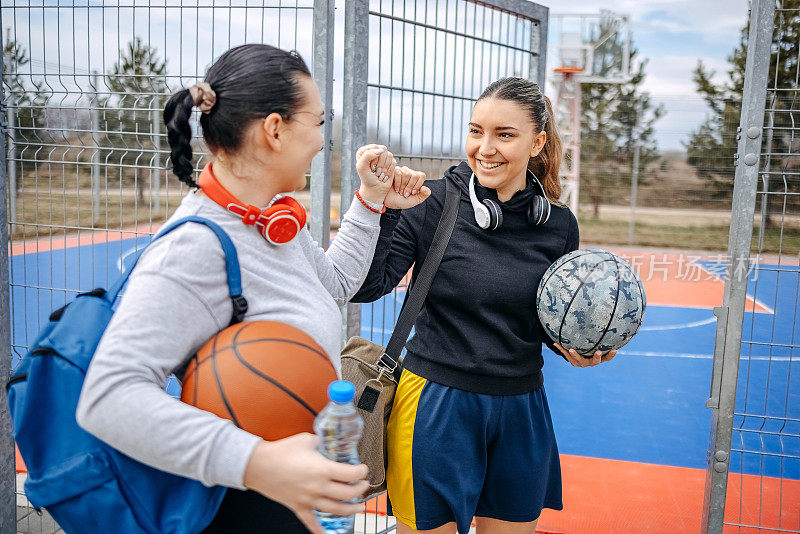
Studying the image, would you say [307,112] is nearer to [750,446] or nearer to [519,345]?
[519,345]

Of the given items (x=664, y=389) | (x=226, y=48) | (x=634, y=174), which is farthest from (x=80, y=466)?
(x=634, y=174)

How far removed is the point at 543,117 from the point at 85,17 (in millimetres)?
1787

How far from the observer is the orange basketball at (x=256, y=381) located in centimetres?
113

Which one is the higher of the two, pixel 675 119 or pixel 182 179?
pixel 675 119

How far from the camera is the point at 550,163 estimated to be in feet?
7.07

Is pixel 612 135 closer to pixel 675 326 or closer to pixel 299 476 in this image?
pixel 675 326

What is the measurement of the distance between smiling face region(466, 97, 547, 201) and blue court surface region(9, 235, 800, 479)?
0.64 meters

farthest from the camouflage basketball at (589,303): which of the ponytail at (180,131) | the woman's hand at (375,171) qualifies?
the ponytail at (180,131)

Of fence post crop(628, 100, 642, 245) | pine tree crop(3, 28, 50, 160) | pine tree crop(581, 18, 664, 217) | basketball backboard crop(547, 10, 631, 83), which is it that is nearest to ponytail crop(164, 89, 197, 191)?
pine tree crop(3, 28, 50, 160)

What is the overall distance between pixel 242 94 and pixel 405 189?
69 centimetres

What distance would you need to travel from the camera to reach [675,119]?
15.1 metres

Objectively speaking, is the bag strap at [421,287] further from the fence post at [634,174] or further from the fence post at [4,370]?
the fence post at [634,174]

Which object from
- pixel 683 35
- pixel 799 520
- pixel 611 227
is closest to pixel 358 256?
pixel 799 520

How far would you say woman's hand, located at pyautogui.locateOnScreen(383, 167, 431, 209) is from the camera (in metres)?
1.80
